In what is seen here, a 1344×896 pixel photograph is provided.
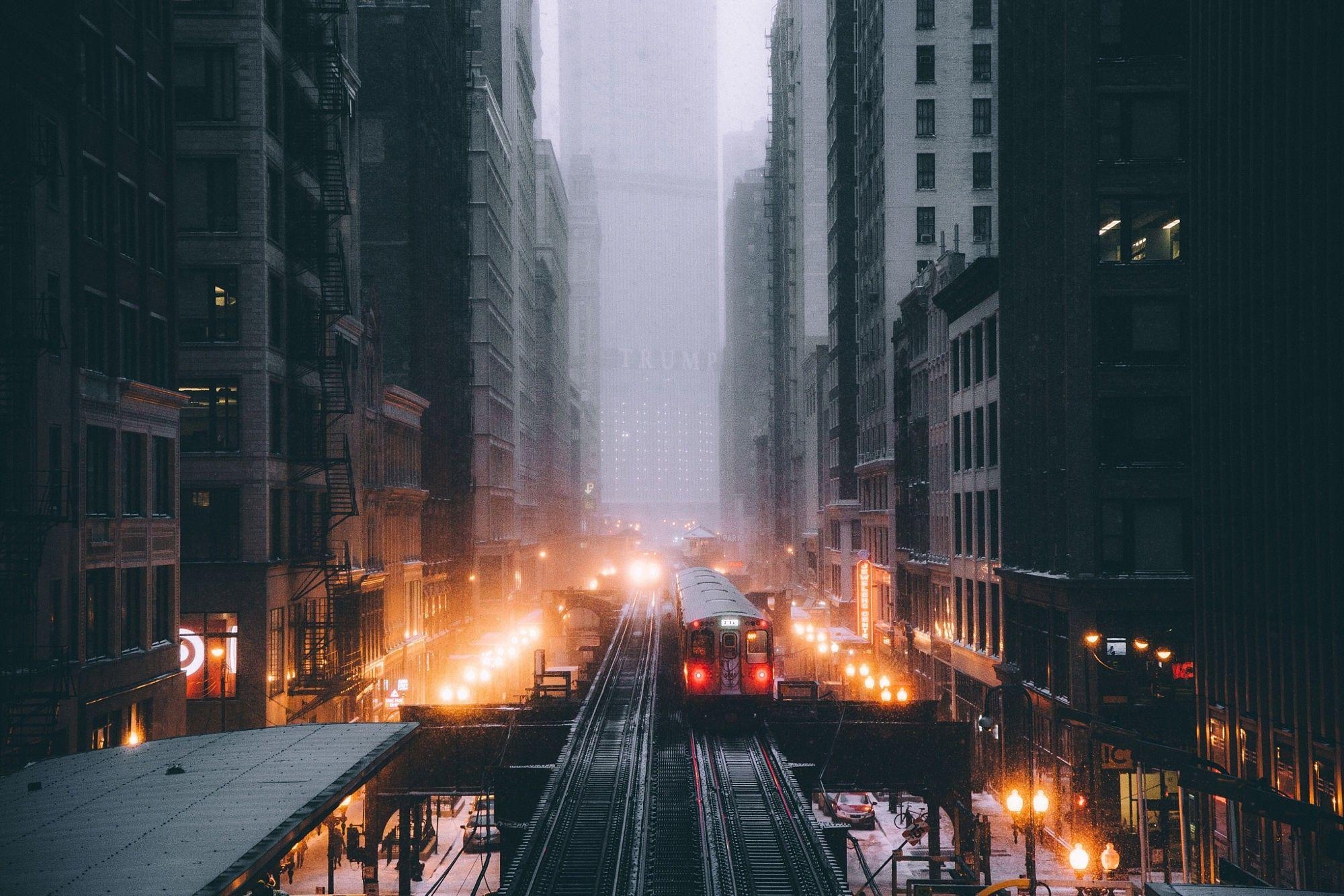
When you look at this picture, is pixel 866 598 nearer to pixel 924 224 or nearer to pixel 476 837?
pixel 924 224

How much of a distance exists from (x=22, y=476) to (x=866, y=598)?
66.0m

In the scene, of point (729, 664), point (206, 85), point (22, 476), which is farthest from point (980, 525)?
point (22, 476)

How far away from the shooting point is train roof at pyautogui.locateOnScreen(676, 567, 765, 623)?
47719 millimetres

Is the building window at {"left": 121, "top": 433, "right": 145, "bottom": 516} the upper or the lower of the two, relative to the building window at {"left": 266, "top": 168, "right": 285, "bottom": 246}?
lower

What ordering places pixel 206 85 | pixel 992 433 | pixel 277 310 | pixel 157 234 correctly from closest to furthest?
pixel 157 234
pixel 206 85
pixel 277 310
pixel 992 433

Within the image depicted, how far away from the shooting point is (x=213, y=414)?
47.9m

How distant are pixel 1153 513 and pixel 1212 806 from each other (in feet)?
40.6

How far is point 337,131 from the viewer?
55312 mm

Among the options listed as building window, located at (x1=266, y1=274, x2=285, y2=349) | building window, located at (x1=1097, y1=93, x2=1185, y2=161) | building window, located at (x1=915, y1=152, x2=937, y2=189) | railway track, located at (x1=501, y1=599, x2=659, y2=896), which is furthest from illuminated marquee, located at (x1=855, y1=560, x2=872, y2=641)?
building window, located at (x1=266, y1=274, x2=285, y2=349)

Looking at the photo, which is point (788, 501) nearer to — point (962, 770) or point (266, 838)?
point (962, 770)

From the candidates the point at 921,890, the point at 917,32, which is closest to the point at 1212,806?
the point at 921,890

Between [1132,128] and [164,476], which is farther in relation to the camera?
[1132,128]

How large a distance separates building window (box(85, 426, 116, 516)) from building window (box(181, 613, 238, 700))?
11411 millimetres

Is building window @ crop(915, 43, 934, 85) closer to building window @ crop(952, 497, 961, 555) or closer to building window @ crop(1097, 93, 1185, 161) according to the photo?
building window @ crop(952, 497, 961, 555)
